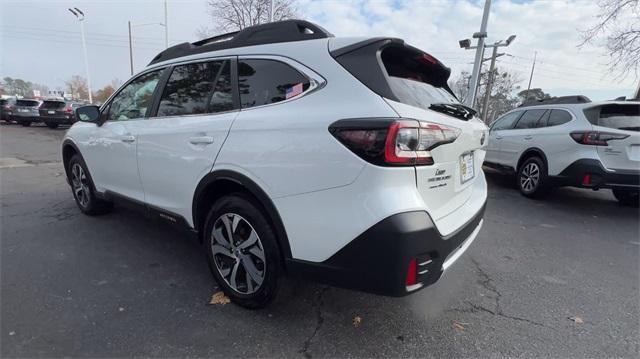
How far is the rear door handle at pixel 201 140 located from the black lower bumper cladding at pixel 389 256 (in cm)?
113

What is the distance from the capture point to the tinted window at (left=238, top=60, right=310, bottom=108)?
2059 mm

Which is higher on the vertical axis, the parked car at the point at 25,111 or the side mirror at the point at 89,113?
the side mirror at the point at 89,113

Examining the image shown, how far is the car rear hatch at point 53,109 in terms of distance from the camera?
16.9m

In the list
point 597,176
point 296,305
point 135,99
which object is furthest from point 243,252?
point 597,176

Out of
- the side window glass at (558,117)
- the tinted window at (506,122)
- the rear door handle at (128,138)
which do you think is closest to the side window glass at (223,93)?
the rear door handle at (128,138)

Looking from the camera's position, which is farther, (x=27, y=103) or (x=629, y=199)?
(x=27, y=103)

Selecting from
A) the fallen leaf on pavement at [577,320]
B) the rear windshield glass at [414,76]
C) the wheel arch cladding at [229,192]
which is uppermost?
the rear windshield glass at [414,76]

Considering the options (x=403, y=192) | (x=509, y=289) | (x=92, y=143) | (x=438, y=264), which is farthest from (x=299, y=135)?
(x=92, y=143)

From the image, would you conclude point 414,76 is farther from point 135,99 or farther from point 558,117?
point 558,117

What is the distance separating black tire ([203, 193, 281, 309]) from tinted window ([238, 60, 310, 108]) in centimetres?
67

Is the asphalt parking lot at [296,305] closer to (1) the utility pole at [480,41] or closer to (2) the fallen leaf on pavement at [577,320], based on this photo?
(2) the fallen leaf on pavement at [577,320]

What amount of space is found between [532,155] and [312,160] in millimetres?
5589

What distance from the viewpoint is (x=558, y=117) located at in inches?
218

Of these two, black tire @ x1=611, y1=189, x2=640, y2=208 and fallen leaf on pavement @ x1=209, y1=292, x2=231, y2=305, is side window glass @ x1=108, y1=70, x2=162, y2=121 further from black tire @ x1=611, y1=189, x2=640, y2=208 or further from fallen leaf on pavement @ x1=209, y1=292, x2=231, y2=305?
black tire @ x1=611, y1=189, x2=640, y2=208
